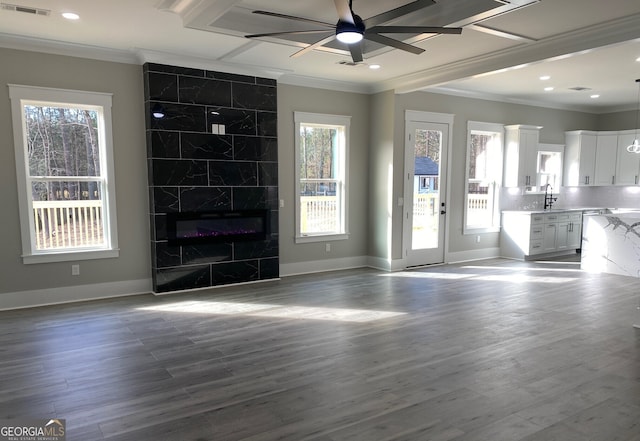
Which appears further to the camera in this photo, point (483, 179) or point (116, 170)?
point (483, 179)

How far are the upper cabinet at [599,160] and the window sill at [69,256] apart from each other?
8.60 m

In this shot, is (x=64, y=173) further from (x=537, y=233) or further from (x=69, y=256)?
(x=537, y=233)

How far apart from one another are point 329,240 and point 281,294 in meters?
1.71

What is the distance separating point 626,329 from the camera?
13.8 feet

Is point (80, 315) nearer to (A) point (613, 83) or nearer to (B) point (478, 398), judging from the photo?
(B) point (478, 398)

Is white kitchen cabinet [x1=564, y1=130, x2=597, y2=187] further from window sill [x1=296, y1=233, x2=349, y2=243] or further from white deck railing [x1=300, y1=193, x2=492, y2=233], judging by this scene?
window sill [x1=296, y1=233, x2=349, y2=243]

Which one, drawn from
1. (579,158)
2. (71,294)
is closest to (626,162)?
(579,158)

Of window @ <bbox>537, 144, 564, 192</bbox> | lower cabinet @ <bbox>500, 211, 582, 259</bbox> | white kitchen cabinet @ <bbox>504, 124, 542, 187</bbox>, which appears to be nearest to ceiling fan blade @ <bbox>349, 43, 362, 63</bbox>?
white kitchen cabinet @ <bbox>504, 124, 542, 187</bbox>

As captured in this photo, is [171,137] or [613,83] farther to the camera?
[613,83]

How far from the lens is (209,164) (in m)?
5.66

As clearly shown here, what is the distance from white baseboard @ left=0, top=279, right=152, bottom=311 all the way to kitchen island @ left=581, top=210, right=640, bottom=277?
660 centimetres

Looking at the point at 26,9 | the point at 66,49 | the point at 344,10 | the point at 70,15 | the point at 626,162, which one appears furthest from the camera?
the point at 626,162

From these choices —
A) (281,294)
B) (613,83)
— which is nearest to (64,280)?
(281,294)

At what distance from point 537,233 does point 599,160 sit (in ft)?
8.83
